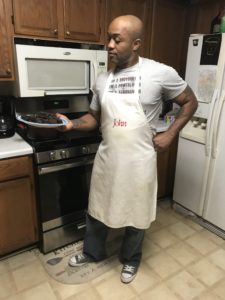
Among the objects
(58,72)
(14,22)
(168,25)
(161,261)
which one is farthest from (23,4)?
(161,261)

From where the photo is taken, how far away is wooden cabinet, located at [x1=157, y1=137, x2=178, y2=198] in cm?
249

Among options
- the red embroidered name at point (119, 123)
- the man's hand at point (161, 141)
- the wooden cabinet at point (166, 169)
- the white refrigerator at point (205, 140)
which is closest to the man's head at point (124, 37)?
the red embroidered name at point (119, 123)

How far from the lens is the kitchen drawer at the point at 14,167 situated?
5.23ft

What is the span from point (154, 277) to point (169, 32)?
2.05m

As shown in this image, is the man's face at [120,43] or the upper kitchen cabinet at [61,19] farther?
the upper kitchen cabinet at [61,19]

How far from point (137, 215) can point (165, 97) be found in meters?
0.74

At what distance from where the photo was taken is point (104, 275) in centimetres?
176

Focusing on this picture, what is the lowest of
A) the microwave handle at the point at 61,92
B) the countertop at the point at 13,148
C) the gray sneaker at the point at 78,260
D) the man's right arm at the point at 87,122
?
the gray sneaker at the point at 78,260

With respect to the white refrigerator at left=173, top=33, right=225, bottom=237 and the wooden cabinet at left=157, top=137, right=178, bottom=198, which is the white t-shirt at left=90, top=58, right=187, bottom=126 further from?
the wooden cabinet at left=157, top=137, right=178, bottom=198

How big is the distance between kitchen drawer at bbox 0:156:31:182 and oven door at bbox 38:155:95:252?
97 mm

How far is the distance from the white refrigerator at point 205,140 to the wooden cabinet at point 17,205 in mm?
1382

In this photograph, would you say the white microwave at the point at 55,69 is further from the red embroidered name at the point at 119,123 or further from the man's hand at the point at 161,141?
the man's hand at the point at 161,141

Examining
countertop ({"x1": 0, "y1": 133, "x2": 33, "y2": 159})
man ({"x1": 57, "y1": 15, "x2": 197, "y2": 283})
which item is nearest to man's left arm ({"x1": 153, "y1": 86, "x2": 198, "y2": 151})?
man ({"x1": 57, "y1": 15, "x2": 197, "y2": 283})

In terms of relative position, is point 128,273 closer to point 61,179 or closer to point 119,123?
point 61,179
